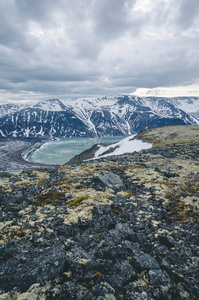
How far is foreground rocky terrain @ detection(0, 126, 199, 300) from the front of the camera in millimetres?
6160

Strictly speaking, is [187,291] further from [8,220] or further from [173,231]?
[8,220]

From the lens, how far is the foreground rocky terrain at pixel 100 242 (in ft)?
20.2

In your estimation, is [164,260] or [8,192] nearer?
[164,260]

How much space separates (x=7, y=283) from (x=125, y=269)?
506 centimetres

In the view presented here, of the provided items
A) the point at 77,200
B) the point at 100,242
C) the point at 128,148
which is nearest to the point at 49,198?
the point at 77,200

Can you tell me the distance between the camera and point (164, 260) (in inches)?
293

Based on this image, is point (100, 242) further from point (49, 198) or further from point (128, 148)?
point (128, 148)

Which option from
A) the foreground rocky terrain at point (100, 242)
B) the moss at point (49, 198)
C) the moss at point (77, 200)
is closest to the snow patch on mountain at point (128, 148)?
the foreground rocky terrain at point (100, 242)

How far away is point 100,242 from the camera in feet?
28.1

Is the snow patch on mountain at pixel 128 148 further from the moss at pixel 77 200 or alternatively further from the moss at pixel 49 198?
the moss at pixel 77 200

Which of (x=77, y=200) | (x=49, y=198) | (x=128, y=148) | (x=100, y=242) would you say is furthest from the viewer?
(x=128, y=148)

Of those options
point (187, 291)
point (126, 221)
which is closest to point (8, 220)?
point (126, 221)

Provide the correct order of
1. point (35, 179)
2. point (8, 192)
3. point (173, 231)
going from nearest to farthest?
point (173, 231) < point (8, 192) < point (35, 179)

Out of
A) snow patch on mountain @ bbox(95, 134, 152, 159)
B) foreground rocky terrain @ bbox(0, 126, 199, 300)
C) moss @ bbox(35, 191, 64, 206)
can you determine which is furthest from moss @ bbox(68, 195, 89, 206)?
snow patch on mountain @ bbox(95, 134, 152, 159)
